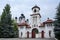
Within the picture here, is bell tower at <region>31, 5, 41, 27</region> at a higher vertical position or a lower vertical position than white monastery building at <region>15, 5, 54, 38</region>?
higher

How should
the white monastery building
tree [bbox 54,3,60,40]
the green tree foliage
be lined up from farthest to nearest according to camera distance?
the white monastery building, the green tree foliage, tree [bbox 54,3,60,40]

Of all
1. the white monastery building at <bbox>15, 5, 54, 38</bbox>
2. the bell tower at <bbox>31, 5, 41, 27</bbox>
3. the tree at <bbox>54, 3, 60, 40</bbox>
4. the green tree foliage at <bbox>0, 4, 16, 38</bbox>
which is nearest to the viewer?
the tree at <bbox>54, 3, 60, 40</bbox>

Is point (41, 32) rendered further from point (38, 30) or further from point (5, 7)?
point (5, 7)

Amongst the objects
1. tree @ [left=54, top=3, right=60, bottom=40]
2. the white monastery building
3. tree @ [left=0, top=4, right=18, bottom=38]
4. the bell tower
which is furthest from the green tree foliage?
tree @ [left=54, top=3, right=60, bottom=40]

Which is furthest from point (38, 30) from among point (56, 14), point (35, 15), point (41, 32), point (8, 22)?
point (56, 14)

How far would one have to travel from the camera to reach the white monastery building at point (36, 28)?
41500 millimetres

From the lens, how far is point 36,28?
42.5 metres

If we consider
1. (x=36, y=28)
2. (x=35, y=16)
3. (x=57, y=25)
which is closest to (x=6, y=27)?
(x=36, y=28)

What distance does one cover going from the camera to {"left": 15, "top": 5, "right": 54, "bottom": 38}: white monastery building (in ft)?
136

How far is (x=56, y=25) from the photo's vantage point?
32812 mm

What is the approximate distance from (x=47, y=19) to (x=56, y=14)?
8.57m

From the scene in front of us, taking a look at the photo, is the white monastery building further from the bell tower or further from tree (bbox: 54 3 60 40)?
tree (bbox: 54 3 60 40)

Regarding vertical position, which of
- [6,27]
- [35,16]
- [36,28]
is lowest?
[36,28]

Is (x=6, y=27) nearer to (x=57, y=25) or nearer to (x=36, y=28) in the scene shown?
(x=36, y=28)
